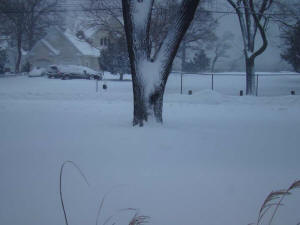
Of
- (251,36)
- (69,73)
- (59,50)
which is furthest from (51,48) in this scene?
(251,36)

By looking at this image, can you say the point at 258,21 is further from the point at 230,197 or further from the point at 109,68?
the point at 109,68

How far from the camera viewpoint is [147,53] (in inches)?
285

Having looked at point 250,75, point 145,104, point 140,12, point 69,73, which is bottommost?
point 145,104

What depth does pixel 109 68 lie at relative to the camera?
111 feet

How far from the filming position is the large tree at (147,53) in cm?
702

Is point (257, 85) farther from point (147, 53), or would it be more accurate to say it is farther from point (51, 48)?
point (51, 48)

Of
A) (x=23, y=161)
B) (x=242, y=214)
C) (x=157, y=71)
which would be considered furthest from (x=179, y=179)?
(x=157, y=71)

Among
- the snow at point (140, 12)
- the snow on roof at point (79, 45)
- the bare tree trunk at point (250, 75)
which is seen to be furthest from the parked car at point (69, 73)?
the snow at point (140, 12)

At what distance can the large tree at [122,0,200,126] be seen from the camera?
7.02 meters

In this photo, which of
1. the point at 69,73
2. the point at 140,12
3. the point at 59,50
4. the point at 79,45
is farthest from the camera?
the point at 79,45

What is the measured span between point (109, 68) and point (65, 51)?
10.7 metres

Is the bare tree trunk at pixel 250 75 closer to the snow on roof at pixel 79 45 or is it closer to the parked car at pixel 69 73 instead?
the parked car at pixel 69 73

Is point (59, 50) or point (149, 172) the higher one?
point (59, 50)

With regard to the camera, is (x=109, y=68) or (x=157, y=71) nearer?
(x=157, y=71)
